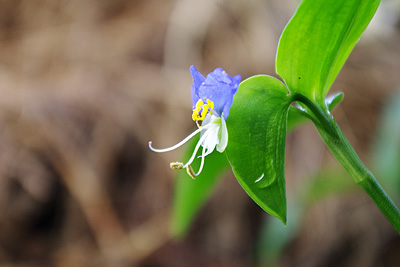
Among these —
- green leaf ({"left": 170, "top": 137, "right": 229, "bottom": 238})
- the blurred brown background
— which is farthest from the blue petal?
the blurred brown background

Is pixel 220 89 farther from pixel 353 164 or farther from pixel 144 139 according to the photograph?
pixel 144 139

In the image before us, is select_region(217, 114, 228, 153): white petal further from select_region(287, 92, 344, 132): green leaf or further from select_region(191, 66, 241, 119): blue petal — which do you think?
select_region(287, 92, 344, 132): green leaf

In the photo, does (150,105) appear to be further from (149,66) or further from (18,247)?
(18,247)

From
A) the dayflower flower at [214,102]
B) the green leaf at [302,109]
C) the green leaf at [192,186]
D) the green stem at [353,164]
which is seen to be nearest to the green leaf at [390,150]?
the green leaf at [192,186]

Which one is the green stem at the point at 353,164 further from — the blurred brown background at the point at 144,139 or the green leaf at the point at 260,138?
the blurred brown background at the point at 144,139

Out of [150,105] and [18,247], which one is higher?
[150,105]

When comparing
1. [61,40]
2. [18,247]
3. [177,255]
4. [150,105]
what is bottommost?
[177,255]

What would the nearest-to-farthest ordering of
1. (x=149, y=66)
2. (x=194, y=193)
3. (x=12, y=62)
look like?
(x=194, y=193), (x=149, y=66), (x=12, y=62)

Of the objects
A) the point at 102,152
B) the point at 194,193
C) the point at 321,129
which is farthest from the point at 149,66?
the point at 321,129
